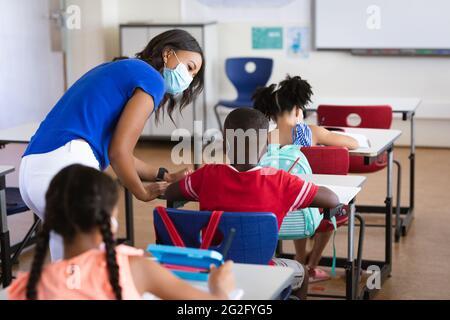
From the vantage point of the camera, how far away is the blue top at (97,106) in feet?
7.79

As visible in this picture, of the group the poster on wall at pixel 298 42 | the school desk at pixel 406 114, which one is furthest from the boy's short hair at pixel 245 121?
the poster on wall at pixel 298 42

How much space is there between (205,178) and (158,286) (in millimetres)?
988

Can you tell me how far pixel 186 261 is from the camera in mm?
1927

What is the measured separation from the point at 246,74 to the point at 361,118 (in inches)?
101

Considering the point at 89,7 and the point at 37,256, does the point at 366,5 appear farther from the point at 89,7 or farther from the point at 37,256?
the point at 37,256

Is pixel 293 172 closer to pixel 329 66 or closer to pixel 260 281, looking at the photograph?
pixel 260 281

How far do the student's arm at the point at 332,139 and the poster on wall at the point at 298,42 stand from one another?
12.2ft

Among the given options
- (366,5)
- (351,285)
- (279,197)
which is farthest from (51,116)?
(366,5)

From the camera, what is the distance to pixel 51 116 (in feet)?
7.98

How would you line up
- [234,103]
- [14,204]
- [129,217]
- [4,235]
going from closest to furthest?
[4,235] → [14,204] → [129,217] → [234,103]

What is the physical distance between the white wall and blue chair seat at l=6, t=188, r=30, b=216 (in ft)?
11.6

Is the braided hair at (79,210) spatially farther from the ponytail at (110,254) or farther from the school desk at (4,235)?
the school desk at (4,235)

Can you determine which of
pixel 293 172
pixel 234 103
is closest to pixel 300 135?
pixel 293 172

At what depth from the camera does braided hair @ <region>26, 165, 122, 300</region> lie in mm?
1632
